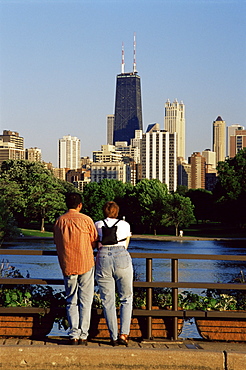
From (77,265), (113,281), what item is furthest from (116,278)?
(77,265)

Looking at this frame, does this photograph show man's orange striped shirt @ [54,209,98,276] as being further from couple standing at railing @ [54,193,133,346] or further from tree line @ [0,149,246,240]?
tree line @ [0,149,246,240]

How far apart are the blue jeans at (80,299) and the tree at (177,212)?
82.7m

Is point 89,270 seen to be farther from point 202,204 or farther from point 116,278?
point 202,204

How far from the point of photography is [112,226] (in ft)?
23.9

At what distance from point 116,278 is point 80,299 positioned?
0.49 metres

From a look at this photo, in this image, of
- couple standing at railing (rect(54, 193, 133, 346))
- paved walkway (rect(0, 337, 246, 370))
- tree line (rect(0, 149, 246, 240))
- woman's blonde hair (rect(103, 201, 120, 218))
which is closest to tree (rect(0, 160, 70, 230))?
tree line (rect(0, 149, 246, 240))

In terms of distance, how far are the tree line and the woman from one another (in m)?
74.5

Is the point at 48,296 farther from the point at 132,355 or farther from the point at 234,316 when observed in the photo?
the point at 234,316

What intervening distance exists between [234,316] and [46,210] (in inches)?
3112

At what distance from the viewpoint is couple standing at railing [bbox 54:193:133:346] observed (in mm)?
7184

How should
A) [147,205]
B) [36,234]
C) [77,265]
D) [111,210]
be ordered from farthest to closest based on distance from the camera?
[147,205]
[36,234]
[111,210]
[77,265]

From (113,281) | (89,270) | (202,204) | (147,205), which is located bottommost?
(202,204)

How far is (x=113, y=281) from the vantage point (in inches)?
287

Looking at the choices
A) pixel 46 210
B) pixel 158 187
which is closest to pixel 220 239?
pixel 158 187
